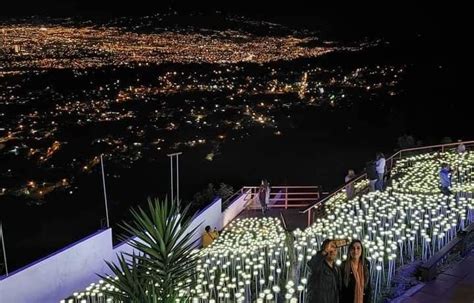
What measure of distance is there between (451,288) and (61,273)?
729 centimetres

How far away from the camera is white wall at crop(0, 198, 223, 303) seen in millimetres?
10398

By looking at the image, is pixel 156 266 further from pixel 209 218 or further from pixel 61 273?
pixel 209 218

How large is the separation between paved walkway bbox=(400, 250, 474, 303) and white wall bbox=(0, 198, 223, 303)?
6.71 metres

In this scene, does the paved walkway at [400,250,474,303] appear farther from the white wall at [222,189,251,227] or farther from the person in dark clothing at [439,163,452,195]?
the white wall at [222,189,251,227]

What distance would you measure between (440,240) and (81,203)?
34.3m

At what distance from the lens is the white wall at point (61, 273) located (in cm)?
1040

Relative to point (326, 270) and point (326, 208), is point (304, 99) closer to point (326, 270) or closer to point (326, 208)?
point (326, 208)

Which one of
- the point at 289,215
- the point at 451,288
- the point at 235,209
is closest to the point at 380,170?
the point at 289,215

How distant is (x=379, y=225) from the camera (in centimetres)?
1104

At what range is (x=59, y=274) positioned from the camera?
11.4 metres

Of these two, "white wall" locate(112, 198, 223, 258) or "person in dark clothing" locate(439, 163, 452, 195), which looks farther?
"white wall" locate(112, 198, 223, 258)

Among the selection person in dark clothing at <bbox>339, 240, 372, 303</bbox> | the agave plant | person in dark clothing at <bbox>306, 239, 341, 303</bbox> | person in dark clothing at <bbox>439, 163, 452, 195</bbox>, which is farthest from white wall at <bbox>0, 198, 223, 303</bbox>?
person in dark clothing at <bbox>439, 163, 452, 195</bbox>

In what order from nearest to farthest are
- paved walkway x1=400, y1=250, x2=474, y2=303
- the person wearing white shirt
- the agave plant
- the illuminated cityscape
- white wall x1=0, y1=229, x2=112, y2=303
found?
the agave plant → paved walkway x1=400, y1=250, x2=474, y2=303 → white wall x1=0, y1=229, x2=112, y2=303 → the person wearing white shirt → the illuminated cityscape

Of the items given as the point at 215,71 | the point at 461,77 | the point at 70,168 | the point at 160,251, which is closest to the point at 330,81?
the point at 215,71
